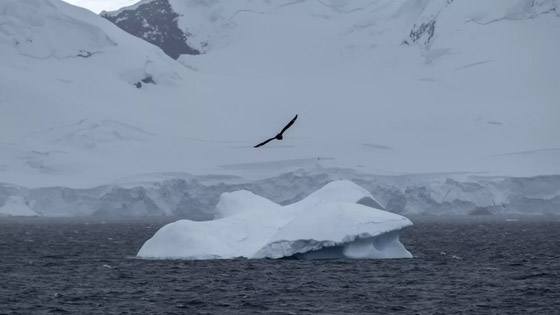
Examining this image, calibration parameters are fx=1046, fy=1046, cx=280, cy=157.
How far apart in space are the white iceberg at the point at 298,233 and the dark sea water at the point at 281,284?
738mm

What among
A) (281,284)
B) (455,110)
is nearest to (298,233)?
(281,284)

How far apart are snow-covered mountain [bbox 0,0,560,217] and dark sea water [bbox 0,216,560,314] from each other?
6384 cm

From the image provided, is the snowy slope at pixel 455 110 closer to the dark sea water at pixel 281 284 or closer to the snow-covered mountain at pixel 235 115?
the snow-covered mountain at pixel 235 115

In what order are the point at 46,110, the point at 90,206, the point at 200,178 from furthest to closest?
the point at 46,110 → the point at 200,178 → the point at 90,206

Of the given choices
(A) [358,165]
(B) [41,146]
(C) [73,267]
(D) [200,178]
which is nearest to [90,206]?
(D) [200,178]

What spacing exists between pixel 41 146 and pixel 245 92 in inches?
2358

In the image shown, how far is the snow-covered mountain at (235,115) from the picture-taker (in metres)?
138

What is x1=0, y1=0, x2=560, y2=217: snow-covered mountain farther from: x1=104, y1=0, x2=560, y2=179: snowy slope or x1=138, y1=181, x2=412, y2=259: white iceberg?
x1=138, y1=181, x2=412, y2=259: white iceberg

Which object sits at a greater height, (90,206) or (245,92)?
(245,92)

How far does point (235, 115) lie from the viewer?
7249 inches

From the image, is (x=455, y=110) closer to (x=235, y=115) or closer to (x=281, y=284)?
(x=235, y=115)

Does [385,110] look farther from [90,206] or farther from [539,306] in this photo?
[539,306]

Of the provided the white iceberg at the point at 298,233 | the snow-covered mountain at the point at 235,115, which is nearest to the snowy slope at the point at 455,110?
the snow-covered mountain at the point at 235,115

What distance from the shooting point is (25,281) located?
42000 mm
